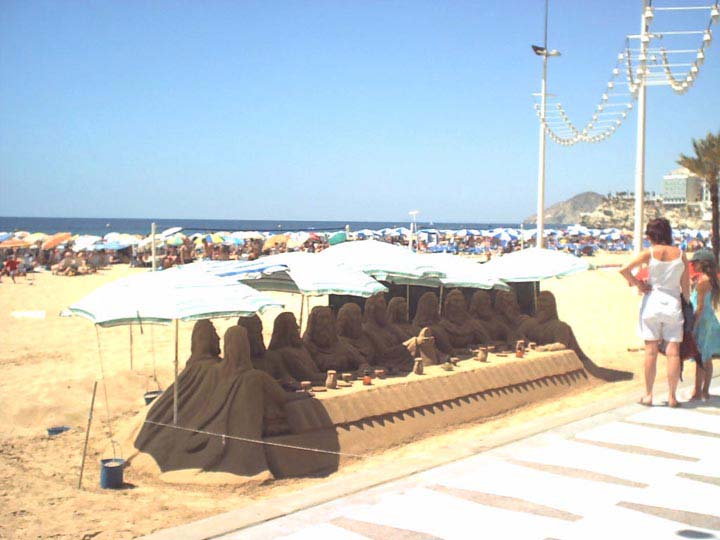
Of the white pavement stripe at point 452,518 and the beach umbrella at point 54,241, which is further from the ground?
the beach umbrella at point 54,241

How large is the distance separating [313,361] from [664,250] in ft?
15.7

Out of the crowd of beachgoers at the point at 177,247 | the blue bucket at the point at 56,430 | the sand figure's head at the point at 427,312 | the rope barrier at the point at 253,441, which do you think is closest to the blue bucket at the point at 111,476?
the rope barrier at the point at 253,441

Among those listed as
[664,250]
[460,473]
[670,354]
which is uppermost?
[664,250]

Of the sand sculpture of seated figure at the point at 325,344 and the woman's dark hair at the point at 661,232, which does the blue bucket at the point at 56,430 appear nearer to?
the sand sculpture of seated figure at the point at 325,344

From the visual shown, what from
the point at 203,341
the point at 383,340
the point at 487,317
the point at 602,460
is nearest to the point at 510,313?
the point at 487,317

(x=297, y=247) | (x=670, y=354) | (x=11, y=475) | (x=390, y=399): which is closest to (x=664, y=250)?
(x=670, y=354)

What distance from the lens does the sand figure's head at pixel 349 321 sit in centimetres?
1121

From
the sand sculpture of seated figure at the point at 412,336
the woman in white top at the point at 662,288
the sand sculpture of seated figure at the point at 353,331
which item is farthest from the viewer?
the sand sculpture of seated figure at the point at 412,336

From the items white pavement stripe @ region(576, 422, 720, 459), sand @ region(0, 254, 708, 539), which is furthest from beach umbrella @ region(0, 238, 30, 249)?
white pavement stripe @ region(576, 422, 720, 459)

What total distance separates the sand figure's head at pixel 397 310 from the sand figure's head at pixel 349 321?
44.0 inches

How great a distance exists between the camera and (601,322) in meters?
19.9

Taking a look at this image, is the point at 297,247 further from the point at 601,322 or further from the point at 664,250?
the point at 664,250

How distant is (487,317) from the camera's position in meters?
13.7

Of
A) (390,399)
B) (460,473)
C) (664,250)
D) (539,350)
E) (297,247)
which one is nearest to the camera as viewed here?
(460,473)
